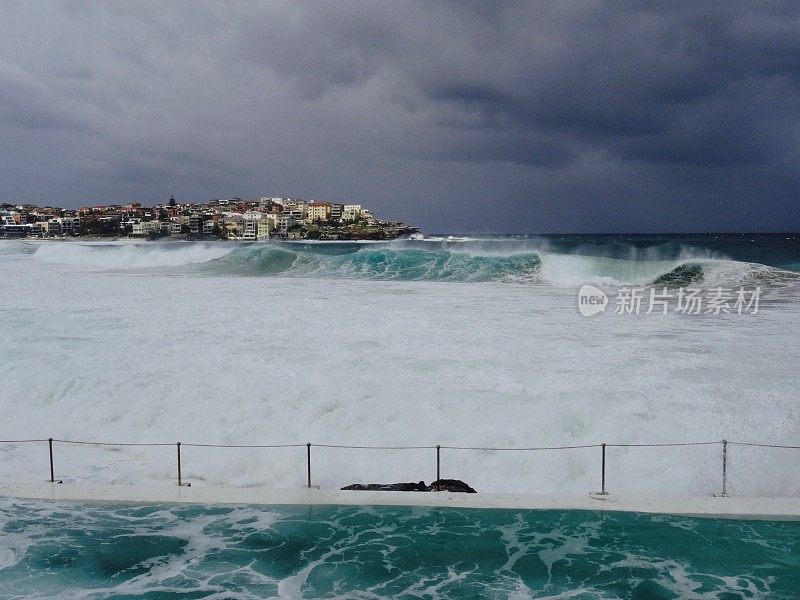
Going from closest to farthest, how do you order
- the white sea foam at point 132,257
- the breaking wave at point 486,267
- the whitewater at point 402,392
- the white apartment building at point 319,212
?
the whitewater at point 402,392, the breaking wave at point 486,267, the white sea foam at point 132,257, the white apartment building at point 319,212

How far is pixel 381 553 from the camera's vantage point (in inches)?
252

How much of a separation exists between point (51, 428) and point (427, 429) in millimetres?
6525

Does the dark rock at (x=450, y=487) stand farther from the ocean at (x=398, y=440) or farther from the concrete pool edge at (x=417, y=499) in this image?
the ocean at (x=398, y=440)

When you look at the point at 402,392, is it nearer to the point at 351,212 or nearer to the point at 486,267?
the point at 486,267

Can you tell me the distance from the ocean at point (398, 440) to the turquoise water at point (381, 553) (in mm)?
26

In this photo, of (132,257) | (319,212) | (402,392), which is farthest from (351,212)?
(402,392)

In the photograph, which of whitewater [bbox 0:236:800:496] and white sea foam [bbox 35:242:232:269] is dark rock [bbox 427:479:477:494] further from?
white sea foam [bbox 35:242:232:269]

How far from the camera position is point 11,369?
13.1 m

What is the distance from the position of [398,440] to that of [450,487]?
1.77m

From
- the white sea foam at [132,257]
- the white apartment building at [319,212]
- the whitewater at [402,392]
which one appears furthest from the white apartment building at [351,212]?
the whitewater at [402,392]

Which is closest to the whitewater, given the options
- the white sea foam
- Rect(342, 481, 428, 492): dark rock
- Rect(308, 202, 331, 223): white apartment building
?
Rect(342, 481, 428, 492): dark rock

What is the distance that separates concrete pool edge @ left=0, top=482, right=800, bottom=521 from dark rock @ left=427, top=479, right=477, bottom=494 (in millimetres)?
161

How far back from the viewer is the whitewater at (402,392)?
28.5 ft

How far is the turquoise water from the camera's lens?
5.76 metres
